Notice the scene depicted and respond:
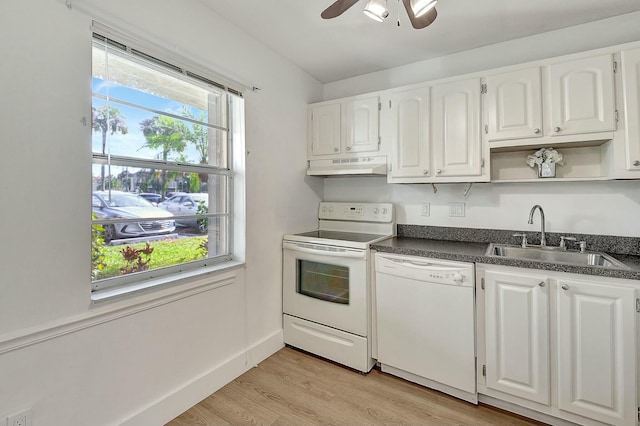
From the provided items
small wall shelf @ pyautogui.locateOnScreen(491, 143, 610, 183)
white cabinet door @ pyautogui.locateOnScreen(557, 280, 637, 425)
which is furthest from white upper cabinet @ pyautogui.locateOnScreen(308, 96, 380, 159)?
white cabinet door @ pyautogui.locateOnScreen(557, 280, 637, 425)

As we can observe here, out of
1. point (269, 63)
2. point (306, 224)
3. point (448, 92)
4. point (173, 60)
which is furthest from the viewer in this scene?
point (306, 224)

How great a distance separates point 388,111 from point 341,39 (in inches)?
26.3

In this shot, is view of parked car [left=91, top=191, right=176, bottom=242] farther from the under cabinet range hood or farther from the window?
the under cabinet range hood

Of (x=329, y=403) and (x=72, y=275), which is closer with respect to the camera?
(x=72, y=275)

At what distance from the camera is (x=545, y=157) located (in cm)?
209

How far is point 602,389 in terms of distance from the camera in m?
1.56

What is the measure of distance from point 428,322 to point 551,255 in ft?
3.21

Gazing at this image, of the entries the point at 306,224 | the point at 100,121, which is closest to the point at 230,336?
the point at 306,224

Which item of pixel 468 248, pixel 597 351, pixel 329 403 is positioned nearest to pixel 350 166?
pixel 468 248

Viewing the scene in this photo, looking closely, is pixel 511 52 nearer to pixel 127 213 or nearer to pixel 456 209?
pixel 456 209

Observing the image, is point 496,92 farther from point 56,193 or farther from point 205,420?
point 205,420

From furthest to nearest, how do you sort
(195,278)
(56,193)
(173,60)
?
(195,278) < (173,60) < (56,193)

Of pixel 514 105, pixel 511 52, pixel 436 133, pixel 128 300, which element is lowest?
pixel 128 300

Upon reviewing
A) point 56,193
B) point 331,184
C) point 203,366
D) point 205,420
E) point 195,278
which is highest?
point 331,184
